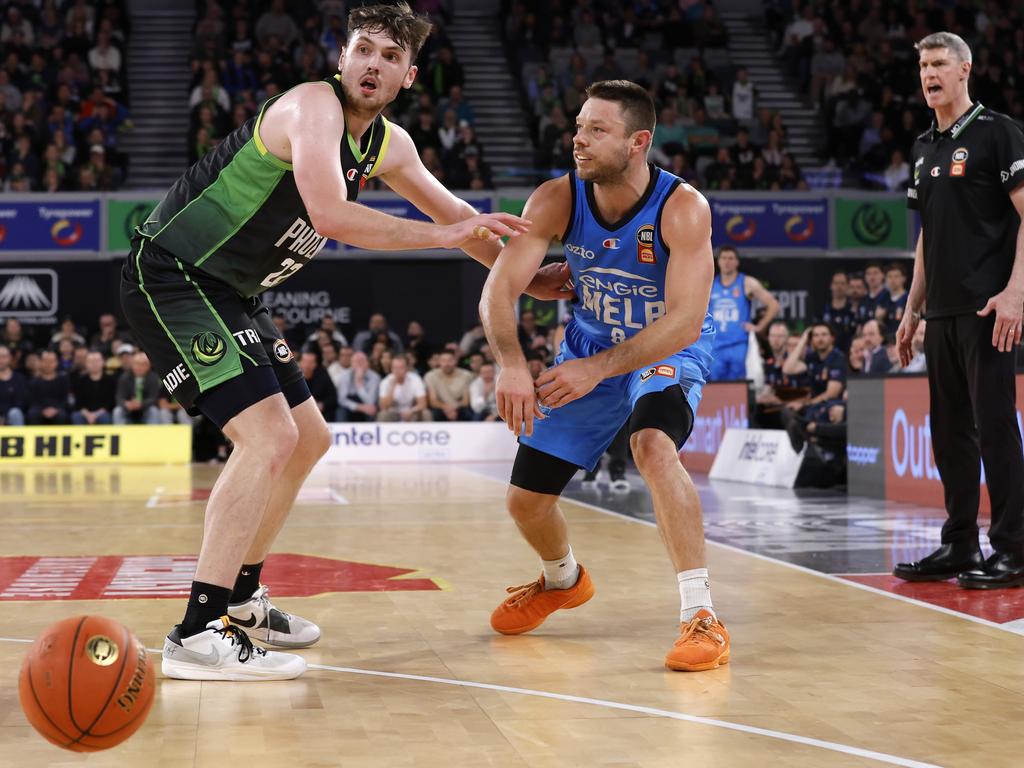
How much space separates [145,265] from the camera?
4.17m

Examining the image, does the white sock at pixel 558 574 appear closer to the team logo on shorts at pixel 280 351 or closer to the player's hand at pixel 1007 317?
the team logo on shorts at pixel 280 351

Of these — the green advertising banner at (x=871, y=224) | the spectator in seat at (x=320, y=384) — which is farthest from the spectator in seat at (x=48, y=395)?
the green advertising banner at (x=871, y=224)

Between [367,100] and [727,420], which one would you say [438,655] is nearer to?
[367,100]

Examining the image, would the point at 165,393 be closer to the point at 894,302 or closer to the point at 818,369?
the point at 818,369

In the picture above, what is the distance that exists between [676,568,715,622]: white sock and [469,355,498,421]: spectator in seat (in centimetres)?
1211

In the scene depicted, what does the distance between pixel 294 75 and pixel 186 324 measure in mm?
17331

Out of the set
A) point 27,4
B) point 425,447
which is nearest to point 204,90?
point 27,4

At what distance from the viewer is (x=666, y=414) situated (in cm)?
436

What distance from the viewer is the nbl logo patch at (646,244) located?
14.5 feet

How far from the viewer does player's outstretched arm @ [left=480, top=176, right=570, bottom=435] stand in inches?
161

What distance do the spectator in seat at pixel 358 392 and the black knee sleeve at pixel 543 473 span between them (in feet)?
38.2

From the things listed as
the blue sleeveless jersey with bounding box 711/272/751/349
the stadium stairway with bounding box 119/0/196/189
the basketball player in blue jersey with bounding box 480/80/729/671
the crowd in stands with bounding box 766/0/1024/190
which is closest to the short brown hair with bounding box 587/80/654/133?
the basketball player in blue jersey with bounding box 480/80/729/671

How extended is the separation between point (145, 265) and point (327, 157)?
75 cm

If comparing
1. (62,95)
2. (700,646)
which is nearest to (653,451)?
(700,646)
